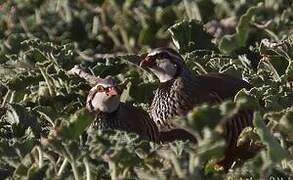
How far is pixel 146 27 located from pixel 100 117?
10.1ft

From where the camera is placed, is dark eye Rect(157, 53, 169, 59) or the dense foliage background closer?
the dense foliage background

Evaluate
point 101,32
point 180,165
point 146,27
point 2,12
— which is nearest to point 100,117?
point 180,165

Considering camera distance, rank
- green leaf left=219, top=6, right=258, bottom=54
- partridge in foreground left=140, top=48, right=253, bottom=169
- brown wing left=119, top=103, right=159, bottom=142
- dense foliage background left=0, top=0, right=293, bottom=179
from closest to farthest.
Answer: dense foliage background left=0, top=0, right=293, bottom=179 → brown wing left=119, top=103, right=159, bottom=142 → partridge in foreground left=140, top=48, right=253, bottom=169 → green leaf left=219, top=6, right=258, bottom=54

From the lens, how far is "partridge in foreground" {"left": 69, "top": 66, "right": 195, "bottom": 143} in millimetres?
5777

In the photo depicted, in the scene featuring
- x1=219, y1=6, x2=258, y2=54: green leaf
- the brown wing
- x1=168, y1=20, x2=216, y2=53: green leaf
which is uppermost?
x1=168, y1=20, x2=216, y2=53: green leaf

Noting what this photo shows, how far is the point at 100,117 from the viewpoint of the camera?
5871mm

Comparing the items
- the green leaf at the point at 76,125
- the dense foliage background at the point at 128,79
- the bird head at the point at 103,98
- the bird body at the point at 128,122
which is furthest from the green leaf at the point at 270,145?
the bird head at the point at 103,98

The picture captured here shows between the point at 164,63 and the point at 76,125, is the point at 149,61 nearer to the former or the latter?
the point at 164,63

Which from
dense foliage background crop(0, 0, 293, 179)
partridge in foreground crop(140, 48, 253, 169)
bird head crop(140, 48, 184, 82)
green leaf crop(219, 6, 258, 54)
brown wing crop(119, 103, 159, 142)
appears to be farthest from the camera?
green leaf crop(219, 6, 258, 54)

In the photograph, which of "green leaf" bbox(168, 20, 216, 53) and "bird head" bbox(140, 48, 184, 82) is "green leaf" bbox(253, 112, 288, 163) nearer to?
"bird head" bbox(140, 48, 184, 82)

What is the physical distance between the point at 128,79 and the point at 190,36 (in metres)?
0.91

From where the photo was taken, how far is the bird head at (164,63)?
6359 mm

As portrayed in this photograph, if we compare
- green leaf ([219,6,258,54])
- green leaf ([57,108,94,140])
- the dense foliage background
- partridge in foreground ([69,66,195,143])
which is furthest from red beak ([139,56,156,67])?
green leaf ([57,108,94,140])

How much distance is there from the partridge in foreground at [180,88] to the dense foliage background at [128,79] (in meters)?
0.14
